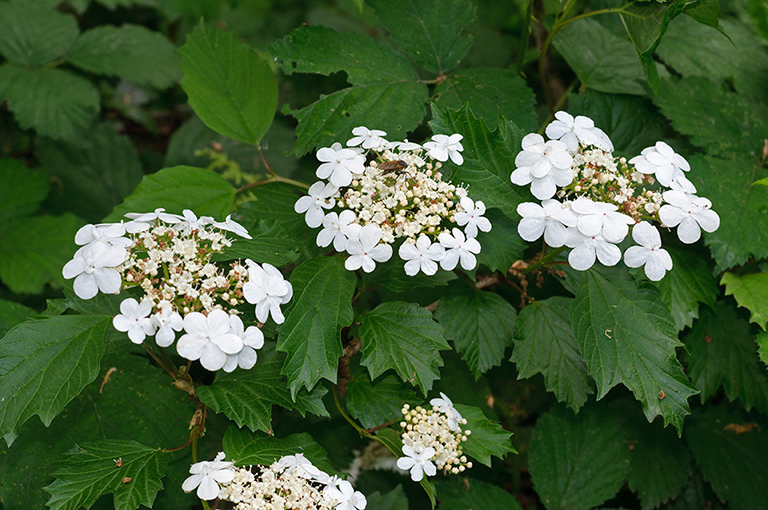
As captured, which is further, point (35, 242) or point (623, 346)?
point (35, 242)

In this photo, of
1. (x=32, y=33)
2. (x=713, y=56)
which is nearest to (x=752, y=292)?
(x=713, y=56)

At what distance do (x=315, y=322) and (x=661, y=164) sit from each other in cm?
91

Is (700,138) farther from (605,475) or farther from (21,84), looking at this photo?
(21,84)

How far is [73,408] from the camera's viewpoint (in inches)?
63.7

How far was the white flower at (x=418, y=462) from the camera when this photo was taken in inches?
49.4

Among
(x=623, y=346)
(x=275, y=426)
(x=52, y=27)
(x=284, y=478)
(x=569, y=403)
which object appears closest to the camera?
(x=284, y=478)

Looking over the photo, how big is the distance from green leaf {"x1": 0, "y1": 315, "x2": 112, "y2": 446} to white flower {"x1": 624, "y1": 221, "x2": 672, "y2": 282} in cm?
120

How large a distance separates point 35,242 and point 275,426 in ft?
5.00

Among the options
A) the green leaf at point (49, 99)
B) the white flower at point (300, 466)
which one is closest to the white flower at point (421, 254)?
the white flower at point (300, 466)

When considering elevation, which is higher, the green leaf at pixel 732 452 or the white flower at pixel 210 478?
the white flower at pixel 210 478

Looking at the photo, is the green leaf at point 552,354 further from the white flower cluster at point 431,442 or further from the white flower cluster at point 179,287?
the white flower cluster at point 179,287

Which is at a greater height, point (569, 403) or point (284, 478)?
point (284, 478)

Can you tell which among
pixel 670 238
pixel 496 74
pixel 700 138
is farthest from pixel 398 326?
pixel 700 138

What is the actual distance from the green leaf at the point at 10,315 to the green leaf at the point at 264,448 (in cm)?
77
